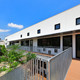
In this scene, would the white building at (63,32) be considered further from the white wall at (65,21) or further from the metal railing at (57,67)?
the metal railing at (57,67)

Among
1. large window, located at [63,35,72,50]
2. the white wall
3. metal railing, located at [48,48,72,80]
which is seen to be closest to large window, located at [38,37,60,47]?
large window, located at [63,35,72,50]

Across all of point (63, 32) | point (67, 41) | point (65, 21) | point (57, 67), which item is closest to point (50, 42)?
point (67, 41)

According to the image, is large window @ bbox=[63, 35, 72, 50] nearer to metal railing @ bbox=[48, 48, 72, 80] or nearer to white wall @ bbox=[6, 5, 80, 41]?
white wall @ bbox=[6, 5, 80, 41]

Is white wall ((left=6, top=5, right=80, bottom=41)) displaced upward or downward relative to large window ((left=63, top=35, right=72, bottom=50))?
upward

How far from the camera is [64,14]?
23.8ft

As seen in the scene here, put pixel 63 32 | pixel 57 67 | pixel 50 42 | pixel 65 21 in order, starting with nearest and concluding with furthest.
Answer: pixel 57 67
pixel 63 32
pixel 65 21
pixel 50 42

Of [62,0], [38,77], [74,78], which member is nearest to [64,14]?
[62,0]

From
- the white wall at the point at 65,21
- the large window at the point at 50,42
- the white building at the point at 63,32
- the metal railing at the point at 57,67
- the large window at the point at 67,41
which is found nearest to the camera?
the metal railing at the point at 57,67

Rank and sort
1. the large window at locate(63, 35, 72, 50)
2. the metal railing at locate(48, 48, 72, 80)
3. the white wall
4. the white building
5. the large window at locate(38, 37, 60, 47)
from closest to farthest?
the metal railing at locate(48, 48, 72, 80), the white building, the white wall, the large window at locate(63, 35, 72, 50), the large window at locate(38, 37, 60, 47)

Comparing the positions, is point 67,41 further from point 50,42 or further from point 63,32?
point 50,42

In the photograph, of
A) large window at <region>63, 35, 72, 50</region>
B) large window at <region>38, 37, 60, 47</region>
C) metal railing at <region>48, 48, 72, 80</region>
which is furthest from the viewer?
large window at <region>38, 37, 60, 47</region>

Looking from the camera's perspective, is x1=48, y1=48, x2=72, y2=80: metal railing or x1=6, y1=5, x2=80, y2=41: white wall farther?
x1=6, y1=5, x2=80, y2=41: white wall

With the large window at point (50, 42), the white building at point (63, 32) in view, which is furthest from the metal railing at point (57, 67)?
the large window at point (50, 42)

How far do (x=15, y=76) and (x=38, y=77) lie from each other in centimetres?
67
